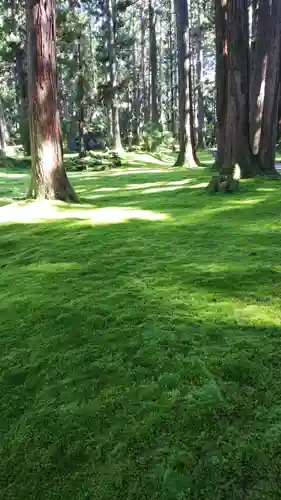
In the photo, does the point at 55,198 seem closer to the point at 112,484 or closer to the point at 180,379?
the point at 180,379

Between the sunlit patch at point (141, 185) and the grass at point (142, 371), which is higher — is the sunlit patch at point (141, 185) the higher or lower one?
the higher one

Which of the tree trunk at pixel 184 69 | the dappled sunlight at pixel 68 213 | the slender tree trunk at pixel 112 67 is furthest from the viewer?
the slender tree trunk at pixel 112 67

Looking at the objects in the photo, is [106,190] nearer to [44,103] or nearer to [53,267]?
[44,103]

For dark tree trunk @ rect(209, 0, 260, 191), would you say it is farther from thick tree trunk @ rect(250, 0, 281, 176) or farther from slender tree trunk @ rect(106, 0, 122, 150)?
slender tree trunk @ rect(106, 0, 122, 150)

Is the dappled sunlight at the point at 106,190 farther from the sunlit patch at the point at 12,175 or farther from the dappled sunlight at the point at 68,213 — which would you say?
the sunlit patch at the point at 12,175

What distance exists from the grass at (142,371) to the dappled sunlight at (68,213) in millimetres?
1589

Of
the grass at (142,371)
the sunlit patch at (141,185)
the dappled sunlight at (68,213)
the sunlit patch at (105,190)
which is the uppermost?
the sunlit patch at (141,185)

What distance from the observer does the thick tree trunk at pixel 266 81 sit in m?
10.4

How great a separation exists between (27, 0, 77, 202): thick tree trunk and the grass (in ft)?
9.06

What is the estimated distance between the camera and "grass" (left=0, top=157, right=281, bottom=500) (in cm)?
157

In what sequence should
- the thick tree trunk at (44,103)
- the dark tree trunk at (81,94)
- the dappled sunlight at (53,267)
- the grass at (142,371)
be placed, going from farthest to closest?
the dark tree trunk at (81,94)
the thick tree trunk at (44,103)
the dappled sunlight at (53,267)
the grass at (142,371)

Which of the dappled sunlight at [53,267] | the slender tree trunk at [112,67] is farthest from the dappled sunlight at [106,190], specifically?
the slender tree trunk at [112,67]

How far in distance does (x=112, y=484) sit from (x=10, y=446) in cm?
48

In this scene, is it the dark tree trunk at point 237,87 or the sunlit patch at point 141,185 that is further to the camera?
the sunlit patch at point 141,185
